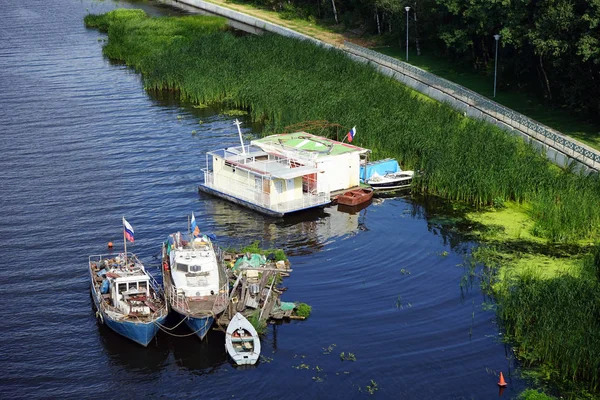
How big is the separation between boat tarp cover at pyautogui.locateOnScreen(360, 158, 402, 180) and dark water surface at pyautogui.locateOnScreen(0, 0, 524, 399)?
3752mm

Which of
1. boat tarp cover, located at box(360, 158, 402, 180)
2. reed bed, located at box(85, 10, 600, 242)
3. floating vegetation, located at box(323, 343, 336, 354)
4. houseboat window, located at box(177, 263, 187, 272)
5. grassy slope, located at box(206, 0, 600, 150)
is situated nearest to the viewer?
floating vegetation, located at box(323, 343, 336, 354)

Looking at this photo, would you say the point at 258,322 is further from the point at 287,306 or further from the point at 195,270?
the point at 195,270

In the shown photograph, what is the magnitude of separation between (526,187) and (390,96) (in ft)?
83.0

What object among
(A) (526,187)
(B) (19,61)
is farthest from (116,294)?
(B) (19,61)

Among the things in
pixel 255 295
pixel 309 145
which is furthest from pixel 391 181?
pixel 255 295

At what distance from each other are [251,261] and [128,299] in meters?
8.92

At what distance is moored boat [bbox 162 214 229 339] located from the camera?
52500mm

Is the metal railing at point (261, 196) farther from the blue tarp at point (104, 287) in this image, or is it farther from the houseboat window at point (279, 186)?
the blue tarp at point (104, 287)

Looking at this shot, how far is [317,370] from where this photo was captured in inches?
1953

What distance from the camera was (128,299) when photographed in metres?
54.2

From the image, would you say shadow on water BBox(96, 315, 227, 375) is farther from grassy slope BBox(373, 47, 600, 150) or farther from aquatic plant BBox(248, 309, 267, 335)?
grassy slope BBox(373, 47, 600, 150)

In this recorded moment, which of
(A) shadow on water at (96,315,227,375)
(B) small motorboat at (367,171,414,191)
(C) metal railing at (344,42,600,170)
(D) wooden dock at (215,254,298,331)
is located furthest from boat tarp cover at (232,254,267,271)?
(C) metal railing at (344,42,600,170)

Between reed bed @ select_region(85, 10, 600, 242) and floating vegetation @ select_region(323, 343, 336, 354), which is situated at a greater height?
reed bed @ select_region(85, 10, 600, 242)

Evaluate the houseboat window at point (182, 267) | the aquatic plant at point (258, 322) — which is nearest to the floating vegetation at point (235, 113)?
the houseboat window at point (182, 267)
